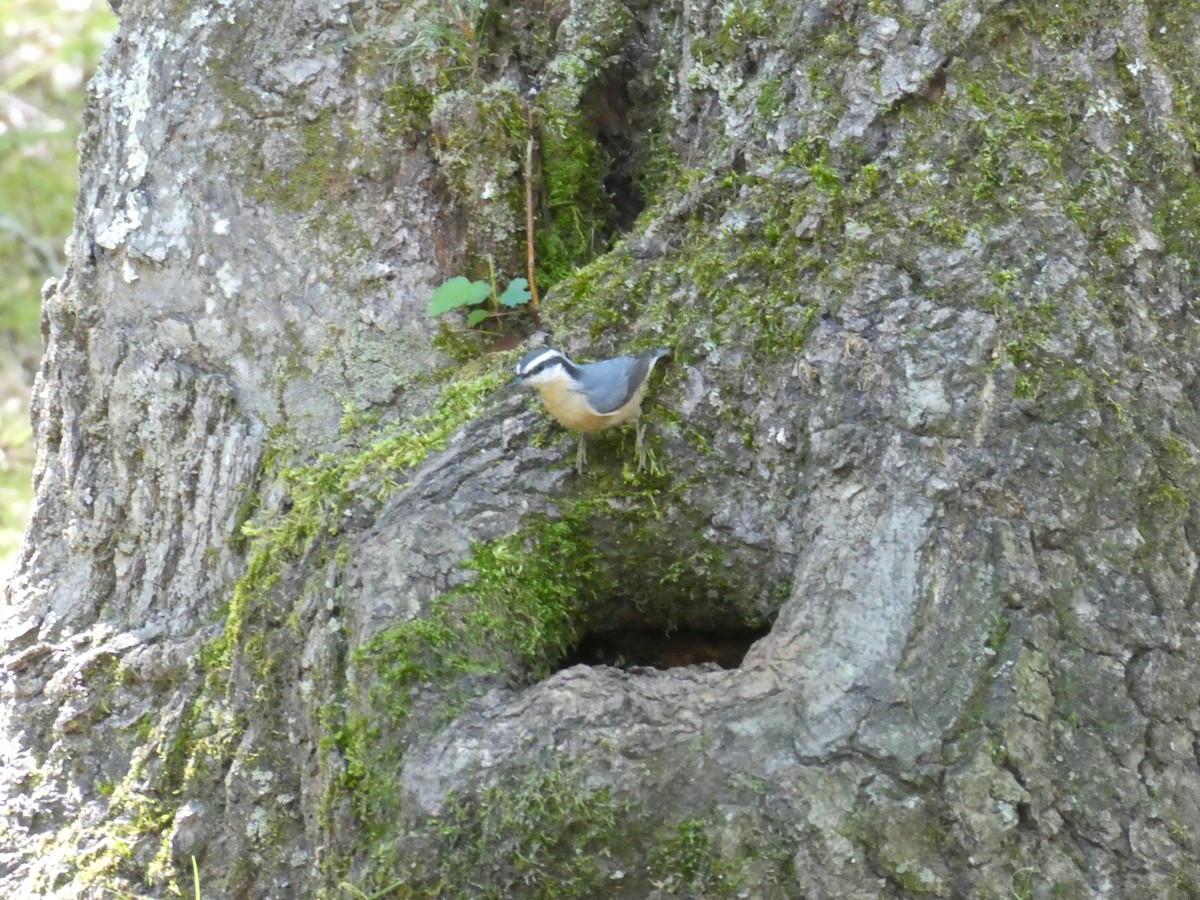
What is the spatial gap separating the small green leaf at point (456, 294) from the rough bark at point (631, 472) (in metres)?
0.17

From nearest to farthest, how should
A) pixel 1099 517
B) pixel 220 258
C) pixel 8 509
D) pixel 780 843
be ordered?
pixel 780 843 → pixel 1099 517 → pixel 220 258 → pixel 8 509

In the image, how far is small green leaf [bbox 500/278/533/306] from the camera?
2887 millimetres

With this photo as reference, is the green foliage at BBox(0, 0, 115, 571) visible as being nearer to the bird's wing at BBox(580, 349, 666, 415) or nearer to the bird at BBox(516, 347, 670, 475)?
the bird at BBox(516, 347, 670, 475)

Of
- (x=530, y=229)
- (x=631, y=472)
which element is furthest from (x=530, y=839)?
(x=530, y=229)

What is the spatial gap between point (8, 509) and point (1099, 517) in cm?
548

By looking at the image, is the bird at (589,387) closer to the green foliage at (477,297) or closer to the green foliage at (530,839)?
the green foliage at (477,297)

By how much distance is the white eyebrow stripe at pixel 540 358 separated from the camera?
246 cm

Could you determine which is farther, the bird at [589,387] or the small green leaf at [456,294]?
the small green leaf at [456,294]

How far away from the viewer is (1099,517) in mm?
2158

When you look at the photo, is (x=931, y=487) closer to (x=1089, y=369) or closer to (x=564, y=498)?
(x=1089, y=369)

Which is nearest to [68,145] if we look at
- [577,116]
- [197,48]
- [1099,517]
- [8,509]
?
[8,509]

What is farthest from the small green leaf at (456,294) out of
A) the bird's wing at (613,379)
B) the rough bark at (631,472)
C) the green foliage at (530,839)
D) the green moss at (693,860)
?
the green moss at (693,860)

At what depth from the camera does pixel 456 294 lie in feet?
9.18

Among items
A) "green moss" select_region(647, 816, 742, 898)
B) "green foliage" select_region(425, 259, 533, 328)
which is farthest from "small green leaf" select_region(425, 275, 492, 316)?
"green moss" select_region(647, 816, 742, 898)
